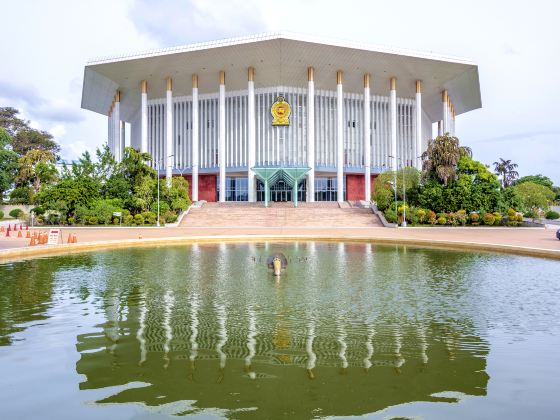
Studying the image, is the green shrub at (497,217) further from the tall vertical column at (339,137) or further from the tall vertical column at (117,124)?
→ the tall vertical column at (117,124)

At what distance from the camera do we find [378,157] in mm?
66250

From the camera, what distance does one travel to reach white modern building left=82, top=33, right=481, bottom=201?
185 feet

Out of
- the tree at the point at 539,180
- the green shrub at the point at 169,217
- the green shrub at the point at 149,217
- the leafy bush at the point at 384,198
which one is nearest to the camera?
the green shrub at the point at 149,217

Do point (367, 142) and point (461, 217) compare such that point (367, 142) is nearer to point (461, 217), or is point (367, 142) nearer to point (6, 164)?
point (461, 217)

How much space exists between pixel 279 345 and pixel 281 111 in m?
58.0

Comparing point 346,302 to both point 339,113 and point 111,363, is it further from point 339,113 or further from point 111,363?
point 339,113

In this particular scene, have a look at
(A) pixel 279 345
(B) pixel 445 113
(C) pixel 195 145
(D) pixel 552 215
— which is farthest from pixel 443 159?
(A) pixel 279 345

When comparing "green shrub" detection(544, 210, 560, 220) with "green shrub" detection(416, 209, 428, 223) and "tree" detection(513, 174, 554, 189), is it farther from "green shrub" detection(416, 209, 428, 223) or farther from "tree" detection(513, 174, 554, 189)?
"tree" detection(513, 174, 554, 189)

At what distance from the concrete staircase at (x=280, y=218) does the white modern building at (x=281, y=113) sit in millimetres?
7801

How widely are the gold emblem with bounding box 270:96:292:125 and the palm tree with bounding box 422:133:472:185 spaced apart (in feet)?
77.0

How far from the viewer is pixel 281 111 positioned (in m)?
62.8

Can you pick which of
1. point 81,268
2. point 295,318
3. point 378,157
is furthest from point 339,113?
point 295,318

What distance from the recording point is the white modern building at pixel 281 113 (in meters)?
56.2

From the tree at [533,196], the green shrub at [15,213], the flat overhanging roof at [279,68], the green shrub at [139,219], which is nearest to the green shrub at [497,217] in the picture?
the tree at [533,196]
